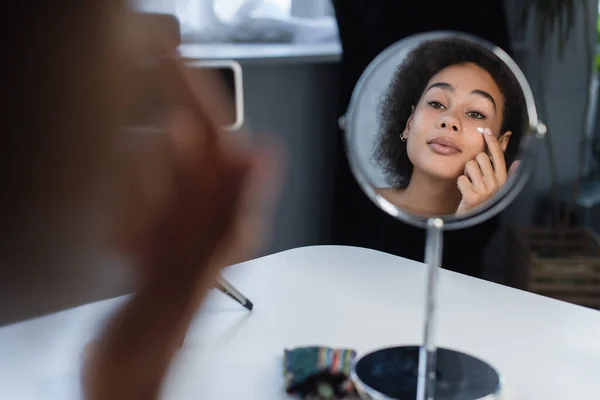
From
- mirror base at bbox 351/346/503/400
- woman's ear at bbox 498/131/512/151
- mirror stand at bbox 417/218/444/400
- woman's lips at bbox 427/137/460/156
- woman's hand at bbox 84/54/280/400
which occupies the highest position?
woman's hand at bbox 84/54/280/400

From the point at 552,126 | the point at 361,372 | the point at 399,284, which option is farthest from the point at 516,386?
the point at 552,126

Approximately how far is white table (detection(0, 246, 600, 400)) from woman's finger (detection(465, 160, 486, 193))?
0.63ft

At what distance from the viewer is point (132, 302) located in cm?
22

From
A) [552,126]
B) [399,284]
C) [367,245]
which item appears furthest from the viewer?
[552,126]

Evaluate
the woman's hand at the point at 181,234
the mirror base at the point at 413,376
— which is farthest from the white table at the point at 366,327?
the woman's hand at the point at 181,234

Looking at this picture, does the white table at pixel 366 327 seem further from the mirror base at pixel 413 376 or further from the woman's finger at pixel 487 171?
the woman's finger at pixel 487 171

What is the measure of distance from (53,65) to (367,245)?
5.33ft

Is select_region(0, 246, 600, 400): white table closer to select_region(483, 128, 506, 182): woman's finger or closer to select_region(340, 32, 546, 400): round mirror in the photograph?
select_region(340, 32, 546, 400): round mirror

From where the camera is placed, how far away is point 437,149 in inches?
24.1

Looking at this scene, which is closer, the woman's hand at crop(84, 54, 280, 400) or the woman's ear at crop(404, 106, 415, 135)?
the woman's hand at crop(84, 54, 280, 400)

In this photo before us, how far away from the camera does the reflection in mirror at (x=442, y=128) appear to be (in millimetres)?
583

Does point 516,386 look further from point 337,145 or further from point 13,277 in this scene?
point 337,145

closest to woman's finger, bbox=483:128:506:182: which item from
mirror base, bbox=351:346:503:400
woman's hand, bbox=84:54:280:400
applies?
mirror base, bbox=351:346:503:400

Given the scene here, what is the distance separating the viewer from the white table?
2.06ft
